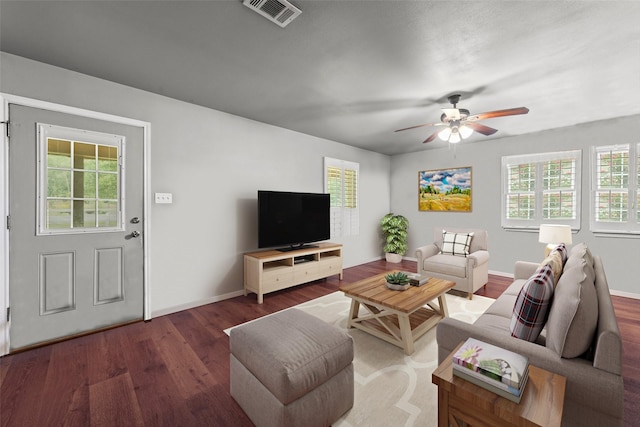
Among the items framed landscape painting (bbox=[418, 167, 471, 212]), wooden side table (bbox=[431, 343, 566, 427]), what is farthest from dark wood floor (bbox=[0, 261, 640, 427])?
framed landscape painting (bbox=[418, 167, 471, 212])

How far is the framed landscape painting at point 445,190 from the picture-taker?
521 cm

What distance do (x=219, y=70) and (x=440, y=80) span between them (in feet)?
6.97

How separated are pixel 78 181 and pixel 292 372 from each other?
273 centimetres

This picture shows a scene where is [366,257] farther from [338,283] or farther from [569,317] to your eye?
[569,317]

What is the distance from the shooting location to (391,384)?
1850mm

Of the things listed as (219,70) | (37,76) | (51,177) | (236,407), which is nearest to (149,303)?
(51,177)

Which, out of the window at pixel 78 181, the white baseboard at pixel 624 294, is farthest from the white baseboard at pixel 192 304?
the white baseboard at pixel 624 294

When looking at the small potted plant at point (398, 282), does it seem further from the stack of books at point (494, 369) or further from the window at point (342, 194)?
the window at point (342, 194)

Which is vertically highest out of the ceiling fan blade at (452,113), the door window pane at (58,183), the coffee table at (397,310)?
the ceiling fan blade at (452,113)

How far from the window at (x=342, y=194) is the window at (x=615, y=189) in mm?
3686

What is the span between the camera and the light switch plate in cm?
296

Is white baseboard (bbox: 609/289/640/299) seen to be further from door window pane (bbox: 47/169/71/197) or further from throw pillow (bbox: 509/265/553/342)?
door window pane (bbox: 47/169/71/197)

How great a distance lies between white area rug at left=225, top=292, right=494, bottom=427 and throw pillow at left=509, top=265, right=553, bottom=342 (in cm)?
72

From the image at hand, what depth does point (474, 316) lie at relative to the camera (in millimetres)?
2957
